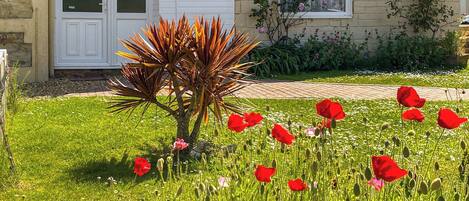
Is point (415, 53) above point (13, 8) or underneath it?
underneath

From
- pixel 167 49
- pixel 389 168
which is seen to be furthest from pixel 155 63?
pixel 389 168

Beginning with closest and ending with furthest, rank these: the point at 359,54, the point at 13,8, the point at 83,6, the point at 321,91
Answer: the point at 321,91 → the point at 13,8 → the point at 83,6 → the point at 359,54

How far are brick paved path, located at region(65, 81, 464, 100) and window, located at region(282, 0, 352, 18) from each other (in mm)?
3124

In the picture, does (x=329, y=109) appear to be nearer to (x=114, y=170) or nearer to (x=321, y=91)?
(x=114, y=170)

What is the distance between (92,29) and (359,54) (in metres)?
5.53

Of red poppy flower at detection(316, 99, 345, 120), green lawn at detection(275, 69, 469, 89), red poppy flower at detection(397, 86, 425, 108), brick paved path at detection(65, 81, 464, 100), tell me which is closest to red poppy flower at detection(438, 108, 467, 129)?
red poppy flower at detection(397, 86, 425, 108)

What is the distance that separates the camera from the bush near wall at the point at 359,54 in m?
13.1

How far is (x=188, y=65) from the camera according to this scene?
18.2 feet

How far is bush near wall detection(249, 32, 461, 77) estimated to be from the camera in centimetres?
1312

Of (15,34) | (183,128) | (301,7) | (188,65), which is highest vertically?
(301,7)

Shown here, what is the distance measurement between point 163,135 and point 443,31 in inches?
405

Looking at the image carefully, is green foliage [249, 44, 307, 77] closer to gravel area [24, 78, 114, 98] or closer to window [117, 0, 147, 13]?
window [117, 0, 147, 13]

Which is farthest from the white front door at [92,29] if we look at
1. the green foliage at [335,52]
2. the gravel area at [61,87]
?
the green foliage at [335,52]

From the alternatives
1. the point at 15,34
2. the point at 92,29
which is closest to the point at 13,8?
the point at 15,34
